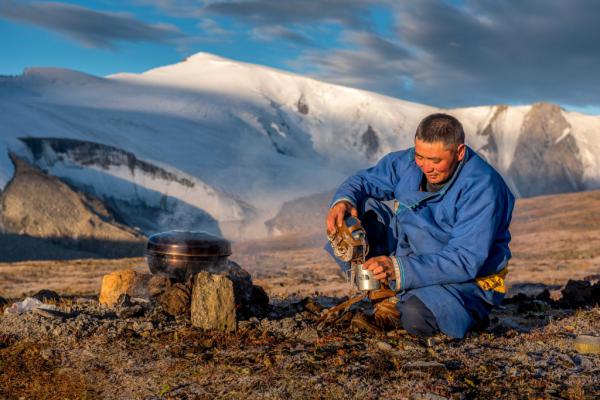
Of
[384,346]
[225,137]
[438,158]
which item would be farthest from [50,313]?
[225,137]

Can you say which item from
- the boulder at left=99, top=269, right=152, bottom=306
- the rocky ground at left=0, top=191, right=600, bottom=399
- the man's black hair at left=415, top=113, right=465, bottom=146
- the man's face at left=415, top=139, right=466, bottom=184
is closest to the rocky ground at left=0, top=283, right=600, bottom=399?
the rocky ground at left=0, top=191, right=600, bottom=399

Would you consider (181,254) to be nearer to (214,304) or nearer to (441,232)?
(214,304)

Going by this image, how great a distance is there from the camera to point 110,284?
527 cm

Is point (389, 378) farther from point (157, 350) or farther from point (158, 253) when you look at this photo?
point (158, 253)

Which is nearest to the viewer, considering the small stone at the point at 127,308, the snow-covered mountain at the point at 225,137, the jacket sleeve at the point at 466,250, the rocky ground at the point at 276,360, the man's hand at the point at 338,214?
the rocky ground at the point at 276,360

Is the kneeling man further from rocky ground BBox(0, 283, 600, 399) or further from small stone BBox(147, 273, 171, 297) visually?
small stone BBox(147, 273, 171, 297)

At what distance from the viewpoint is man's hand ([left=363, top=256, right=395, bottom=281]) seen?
3527mm

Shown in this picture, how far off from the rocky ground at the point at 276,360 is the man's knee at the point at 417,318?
0.07 metres

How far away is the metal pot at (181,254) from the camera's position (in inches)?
209

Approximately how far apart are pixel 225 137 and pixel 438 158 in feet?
94.9

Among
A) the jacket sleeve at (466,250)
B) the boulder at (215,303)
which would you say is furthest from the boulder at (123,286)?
the jacket sleeve at (466,250)

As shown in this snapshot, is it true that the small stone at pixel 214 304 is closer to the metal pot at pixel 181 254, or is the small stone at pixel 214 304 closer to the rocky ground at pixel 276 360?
the rocky ground at pixel 276 360

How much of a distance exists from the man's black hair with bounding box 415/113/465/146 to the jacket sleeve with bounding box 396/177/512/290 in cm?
28

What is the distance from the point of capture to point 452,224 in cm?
372
